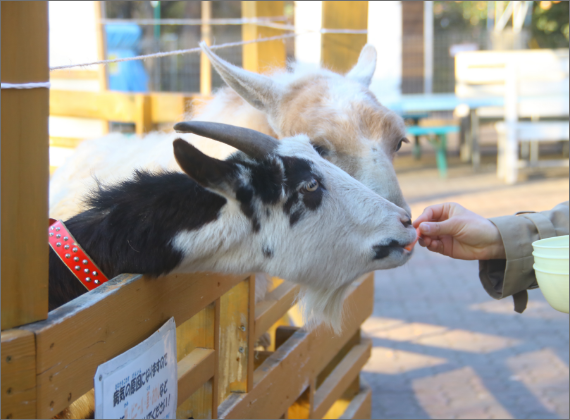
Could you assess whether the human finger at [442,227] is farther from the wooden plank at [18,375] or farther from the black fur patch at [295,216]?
the wooden plank at [18,375]

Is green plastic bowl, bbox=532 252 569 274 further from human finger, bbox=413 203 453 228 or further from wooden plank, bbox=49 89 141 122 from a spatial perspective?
wooden plank, bbox=49 89 141 122

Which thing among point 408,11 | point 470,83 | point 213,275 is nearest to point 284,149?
point 213,275

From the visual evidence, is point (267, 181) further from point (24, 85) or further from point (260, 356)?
point (260, 356)

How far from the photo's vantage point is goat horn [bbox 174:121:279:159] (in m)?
1.82

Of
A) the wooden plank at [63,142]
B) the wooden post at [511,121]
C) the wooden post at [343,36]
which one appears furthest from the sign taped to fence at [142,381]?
the wooden post at [511,121]

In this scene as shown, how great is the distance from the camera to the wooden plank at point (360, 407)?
3.99 metres

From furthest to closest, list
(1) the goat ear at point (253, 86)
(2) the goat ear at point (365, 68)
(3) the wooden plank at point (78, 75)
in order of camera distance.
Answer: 1. (3) the wooden plank at point (78, 75)
2. (2) the goat ear at point (365, 68)
3. (1) the goat ear at point (253, 86)

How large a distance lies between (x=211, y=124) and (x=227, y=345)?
112 centimetres

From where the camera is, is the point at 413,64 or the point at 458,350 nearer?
the point at 458,350

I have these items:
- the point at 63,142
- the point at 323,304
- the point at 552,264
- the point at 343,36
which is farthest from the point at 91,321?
the point at 63,142

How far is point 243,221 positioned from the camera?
200 cm

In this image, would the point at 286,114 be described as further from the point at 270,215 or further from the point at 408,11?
the point at 408,11

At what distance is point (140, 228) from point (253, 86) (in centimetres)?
141

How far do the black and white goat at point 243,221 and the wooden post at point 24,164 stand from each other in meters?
0.48
